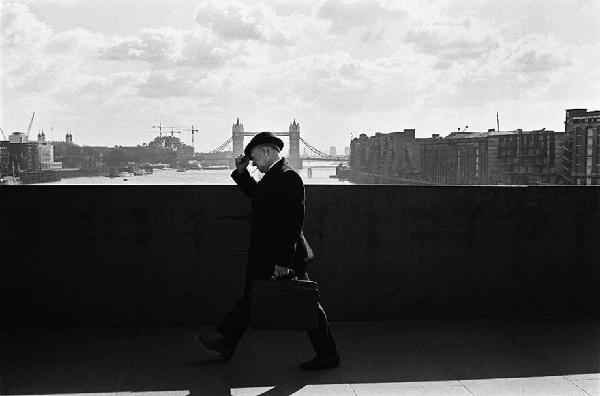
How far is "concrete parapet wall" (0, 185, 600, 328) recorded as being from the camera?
14.1 feet

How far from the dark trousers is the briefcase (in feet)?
0.57

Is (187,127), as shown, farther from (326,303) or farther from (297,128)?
(326,303)

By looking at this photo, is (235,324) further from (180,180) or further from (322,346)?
(180,180)

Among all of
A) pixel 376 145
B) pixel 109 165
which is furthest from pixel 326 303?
pixel 376 145

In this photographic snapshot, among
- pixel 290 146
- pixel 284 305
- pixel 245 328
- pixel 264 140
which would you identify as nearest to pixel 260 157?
pixel 264 140

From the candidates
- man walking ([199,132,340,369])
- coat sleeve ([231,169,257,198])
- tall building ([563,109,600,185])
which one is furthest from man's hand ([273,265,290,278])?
tall building ([563,109,600,185])

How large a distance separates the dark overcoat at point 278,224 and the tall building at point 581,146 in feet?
133

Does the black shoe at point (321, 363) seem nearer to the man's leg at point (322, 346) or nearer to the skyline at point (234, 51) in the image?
the man's leg at point (322, 346)

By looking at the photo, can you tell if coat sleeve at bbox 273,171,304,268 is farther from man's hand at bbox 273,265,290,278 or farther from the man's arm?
the man's arm

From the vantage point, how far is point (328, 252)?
14.7 ft

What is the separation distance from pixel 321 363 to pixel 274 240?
702 millimetres

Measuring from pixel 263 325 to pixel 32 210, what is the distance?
194cm

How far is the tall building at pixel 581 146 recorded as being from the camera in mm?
42106

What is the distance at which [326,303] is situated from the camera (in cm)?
450
